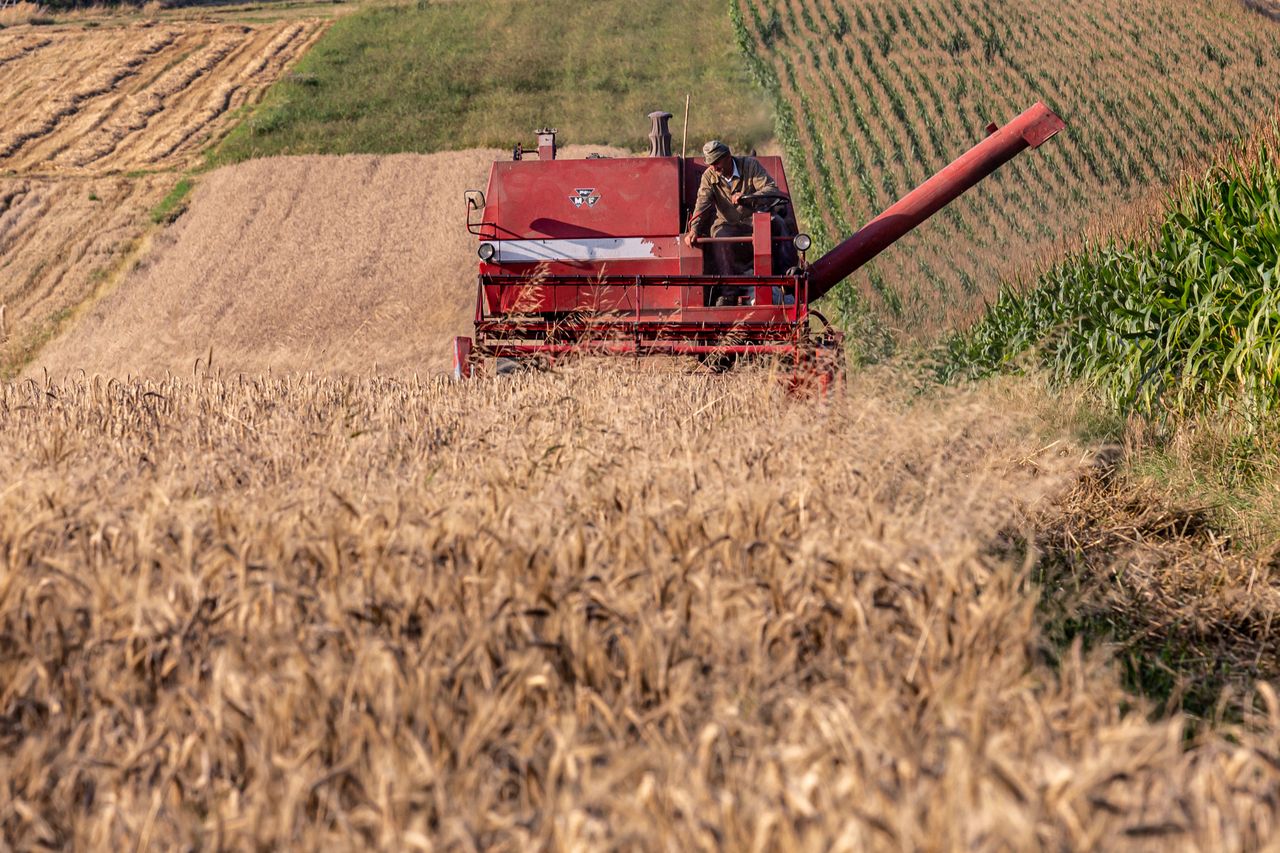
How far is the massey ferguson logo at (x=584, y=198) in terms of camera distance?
37.2 ft

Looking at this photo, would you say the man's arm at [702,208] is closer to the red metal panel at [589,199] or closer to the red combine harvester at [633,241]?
the red combine harvester at [633,241]

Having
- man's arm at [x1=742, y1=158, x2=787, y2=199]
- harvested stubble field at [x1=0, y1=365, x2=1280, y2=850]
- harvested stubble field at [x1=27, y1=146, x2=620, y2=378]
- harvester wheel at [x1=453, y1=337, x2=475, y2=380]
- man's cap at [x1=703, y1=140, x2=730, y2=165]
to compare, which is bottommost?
harvested stubble field at [x1=27, y1=146, x2=620, y2=378]

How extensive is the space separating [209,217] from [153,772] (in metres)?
23.6

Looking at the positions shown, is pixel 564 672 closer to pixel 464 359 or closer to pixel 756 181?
pixel 464 359

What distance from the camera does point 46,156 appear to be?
29.5 metres

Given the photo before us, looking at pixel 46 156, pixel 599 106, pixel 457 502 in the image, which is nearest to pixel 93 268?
pixel 46 156

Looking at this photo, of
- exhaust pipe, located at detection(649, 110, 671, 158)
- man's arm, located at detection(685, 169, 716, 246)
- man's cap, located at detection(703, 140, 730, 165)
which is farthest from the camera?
exhaust pipe, located at detection(649, 110, 671, 158)

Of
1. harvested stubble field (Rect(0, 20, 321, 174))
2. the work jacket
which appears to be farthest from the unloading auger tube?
harvested stubble field (Rect(0, 20, 321, 174))

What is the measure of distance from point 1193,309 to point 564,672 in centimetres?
656

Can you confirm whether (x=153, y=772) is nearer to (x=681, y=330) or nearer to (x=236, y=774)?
(x=236, y=774)

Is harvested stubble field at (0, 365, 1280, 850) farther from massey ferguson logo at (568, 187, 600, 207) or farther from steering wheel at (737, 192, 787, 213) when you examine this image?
massey ferguson logo at (568, 187, 600, 207)

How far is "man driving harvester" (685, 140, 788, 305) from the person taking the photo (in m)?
10.8

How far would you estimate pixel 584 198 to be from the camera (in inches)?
447

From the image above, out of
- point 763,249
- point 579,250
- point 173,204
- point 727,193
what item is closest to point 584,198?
point 579,250
